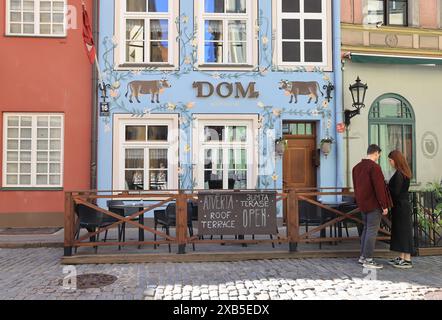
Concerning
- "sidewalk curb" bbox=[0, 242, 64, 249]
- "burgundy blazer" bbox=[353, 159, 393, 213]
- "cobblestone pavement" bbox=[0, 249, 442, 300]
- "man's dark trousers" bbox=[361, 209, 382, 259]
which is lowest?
"cobblestone pavement" bbox=[0, 249, 442, 300]

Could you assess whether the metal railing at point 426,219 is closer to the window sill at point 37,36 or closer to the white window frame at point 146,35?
the white window frame at point 146,35

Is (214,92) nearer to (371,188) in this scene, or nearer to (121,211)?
(121,211)

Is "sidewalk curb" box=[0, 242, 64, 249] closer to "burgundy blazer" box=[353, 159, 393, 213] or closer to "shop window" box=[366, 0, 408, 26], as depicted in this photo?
"burgundy blazer" box=[353, 159, 393, 213]

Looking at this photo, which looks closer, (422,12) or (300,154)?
(300,154)

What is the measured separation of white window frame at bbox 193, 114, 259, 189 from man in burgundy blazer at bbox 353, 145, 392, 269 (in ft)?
14.6

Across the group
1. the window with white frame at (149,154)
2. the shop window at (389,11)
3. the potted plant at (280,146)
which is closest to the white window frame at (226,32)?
the window with white frame at (149,154)

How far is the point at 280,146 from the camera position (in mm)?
10797

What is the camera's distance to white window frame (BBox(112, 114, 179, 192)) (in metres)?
10.8

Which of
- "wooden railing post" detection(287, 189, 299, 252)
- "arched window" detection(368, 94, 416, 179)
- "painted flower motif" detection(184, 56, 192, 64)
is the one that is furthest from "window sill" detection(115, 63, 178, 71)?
"arched window" detection(368, 94, 416, 179)

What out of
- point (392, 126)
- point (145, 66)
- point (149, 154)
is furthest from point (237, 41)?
→ point (392, 126)

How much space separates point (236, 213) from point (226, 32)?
5.79m

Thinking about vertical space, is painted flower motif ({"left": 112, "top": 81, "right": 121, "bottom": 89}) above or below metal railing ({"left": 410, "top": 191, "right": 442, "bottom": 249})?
above
